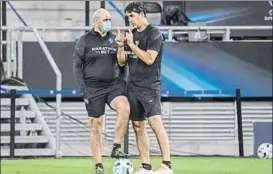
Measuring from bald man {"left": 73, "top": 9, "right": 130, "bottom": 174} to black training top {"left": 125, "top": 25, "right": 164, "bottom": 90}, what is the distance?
1.49 ft

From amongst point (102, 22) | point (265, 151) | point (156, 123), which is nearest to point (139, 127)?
point (156, 123)

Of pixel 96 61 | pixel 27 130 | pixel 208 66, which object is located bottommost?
pixel 27 130

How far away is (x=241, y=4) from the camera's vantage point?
19.8 meters

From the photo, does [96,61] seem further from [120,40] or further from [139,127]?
[139,127]

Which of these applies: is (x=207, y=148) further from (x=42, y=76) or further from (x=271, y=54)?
(x=42, y=76)

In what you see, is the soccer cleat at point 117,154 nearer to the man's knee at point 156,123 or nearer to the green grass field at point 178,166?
the man's knee at point 156,123

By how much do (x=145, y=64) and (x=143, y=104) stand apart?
1.61 ft

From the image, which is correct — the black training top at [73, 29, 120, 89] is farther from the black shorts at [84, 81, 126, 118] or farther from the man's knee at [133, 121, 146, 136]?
the man's knee at [133, 121, 146, 136]

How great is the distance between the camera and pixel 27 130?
17422 millimetres

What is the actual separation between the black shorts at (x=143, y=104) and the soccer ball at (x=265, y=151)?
509 cm

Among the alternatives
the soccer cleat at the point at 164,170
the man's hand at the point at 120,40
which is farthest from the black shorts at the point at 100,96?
the soccer cleat at the point at 164,170

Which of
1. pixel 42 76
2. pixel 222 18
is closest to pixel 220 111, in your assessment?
pixel 222 18

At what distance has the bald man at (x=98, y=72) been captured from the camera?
11117 millimetres

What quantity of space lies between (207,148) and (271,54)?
247 cm
